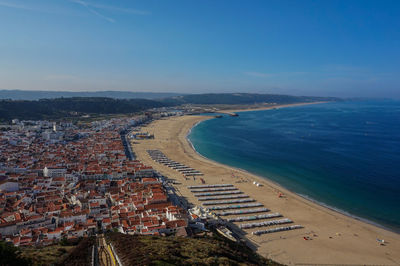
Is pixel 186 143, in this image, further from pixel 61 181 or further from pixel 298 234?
pixel 298 234

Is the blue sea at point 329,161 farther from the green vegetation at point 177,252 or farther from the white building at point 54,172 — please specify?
the white building at point 54,172

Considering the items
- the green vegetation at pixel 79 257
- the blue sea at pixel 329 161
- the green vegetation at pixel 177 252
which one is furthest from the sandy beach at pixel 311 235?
the green vegetation at pixel 79 257

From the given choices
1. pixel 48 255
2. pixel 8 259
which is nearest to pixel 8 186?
pixel 48 255

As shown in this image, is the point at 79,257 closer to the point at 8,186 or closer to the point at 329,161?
the point at 8,186

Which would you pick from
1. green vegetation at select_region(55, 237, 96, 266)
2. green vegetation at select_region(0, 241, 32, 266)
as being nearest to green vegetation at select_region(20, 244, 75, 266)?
green vegetation at select_region(55, 237, 96, 266)

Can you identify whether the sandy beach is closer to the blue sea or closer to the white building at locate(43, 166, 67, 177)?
the blue sea

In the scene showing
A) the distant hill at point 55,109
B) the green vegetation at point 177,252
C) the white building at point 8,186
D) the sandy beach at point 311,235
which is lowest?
the sandy beach at point 311,235
